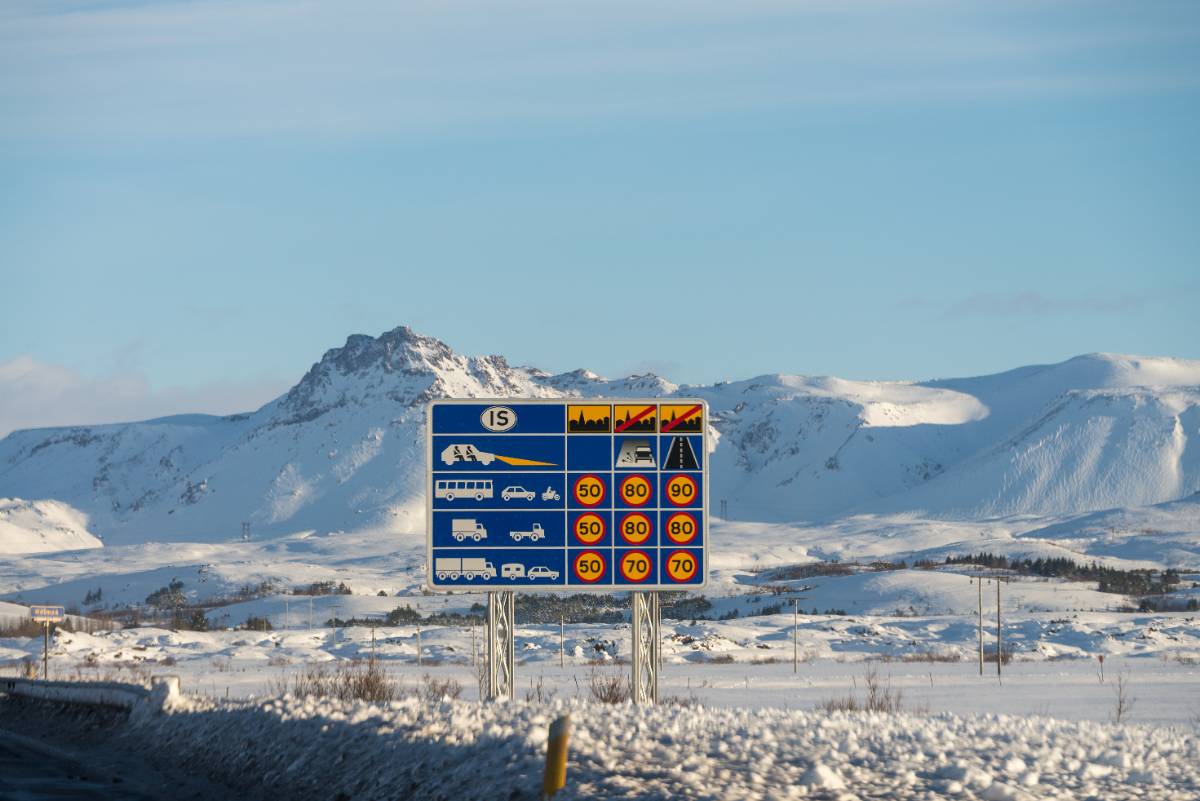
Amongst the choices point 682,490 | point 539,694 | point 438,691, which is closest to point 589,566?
point 682,490

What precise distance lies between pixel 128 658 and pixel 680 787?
43058mm

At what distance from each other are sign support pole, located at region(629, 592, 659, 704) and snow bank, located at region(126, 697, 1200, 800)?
13.7 ft

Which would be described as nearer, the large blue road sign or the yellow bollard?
the yellow bollard

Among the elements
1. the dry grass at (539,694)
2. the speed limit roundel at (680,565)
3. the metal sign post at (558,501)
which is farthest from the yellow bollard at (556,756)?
the speed limit roundel at (680,565)

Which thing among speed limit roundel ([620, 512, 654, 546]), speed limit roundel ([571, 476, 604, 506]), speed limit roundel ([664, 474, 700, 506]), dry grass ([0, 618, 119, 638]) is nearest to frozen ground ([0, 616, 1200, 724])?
dry grass ([0, 618, 119, 638])

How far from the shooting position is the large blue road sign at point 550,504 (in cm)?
2205

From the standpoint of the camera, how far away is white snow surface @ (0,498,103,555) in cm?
17062

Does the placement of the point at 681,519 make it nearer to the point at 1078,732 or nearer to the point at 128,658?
the point at 1078,732

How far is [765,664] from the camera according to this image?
161ft

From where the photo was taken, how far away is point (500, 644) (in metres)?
23.2

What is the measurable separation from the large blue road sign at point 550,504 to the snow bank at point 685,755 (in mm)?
4043

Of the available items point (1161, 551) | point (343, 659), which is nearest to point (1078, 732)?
point (343, 659)

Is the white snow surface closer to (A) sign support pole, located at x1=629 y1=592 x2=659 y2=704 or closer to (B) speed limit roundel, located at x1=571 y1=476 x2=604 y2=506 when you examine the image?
(A) sign support pole, located at x1=629 y1=592 x2=659 y2=704

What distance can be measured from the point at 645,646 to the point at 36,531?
169805 millimetres
